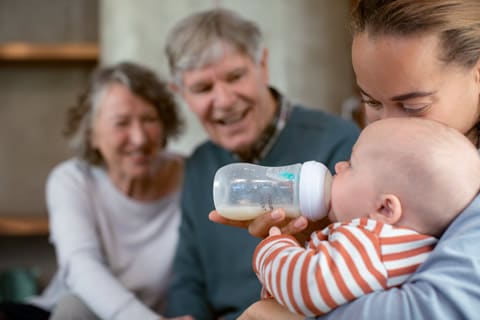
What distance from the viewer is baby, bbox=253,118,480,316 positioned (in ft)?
2.70

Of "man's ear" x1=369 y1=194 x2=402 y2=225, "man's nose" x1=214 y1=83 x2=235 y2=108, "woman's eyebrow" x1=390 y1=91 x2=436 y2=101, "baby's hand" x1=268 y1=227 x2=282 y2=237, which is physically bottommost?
"man's nose" x1=214 y1=83 x2=235 y2=108

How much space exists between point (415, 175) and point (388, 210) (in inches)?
2.5

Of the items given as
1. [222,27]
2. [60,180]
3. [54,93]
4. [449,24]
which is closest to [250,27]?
[222,27]

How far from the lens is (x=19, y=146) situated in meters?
3.33

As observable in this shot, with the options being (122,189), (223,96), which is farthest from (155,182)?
(223,96)

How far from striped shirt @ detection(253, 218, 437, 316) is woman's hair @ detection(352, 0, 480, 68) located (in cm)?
28

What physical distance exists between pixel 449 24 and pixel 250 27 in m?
1.04

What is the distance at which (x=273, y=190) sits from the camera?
1.04 metres

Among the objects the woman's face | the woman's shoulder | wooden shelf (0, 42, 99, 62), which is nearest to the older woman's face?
the woman's shoulder

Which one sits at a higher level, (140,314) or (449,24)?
(449,24)

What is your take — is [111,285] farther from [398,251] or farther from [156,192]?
[398,251]

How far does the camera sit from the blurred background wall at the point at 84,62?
116 inches

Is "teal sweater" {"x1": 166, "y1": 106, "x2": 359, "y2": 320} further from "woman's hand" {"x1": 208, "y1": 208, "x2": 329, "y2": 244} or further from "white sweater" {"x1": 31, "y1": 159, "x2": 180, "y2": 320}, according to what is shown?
"woman's hand" {"x1": 208, "y1": 208, "x2": 329, "y2": 244}

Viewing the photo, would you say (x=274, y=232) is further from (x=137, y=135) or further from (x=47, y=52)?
(x=47, y=52)
